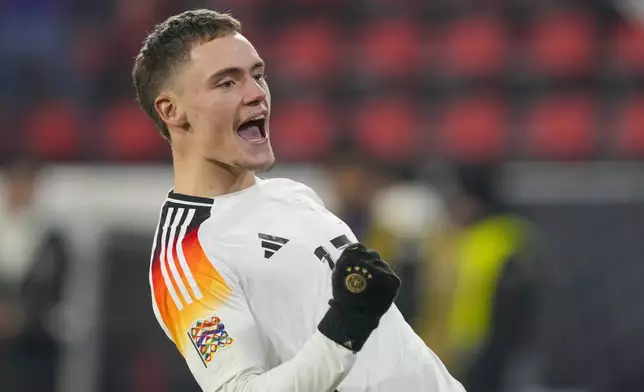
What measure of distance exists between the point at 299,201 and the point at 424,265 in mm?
3167

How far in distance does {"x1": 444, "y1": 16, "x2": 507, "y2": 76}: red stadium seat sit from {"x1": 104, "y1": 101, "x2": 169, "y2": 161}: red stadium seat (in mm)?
2559

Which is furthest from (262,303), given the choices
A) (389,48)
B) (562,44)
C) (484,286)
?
(389,48)

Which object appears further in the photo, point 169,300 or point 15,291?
point 15,291

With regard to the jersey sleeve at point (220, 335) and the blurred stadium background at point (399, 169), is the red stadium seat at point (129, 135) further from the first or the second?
the jersey sleeve at point (220, 335)

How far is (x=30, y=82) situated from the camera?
31.8 ft

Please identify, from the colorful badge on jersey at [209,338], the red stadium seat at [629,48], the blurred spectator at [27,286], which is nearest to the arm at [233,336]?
the colorful badge on jersey at [209,338]

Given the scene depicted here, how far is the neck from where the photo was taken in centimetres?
295

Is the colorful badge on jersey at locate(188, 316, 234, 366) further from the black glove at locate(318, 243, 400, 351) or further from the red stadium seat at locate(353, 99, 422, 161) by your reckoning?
the red stadium seat at locate(353, 99, 422, 161)

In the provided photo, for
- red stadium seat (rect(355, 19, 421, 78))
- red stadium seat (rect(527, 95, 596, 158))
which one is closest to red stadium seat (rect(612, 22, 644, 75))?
red stadium seat (rect(527, 95, 596, 158))

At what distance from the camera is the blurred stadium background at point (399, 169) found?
5.99 m

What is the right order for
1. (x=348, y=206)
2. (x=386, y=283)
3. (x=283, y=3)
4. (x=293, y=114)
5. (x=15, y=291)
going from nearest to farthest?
(x=386, y=283) → (x=348, y=206) → (x=15, y=291) → (x=293, y=114) → (x=283, y=3)

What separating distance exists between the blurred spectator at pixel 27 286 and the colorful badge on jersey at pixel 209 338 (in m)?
4.21

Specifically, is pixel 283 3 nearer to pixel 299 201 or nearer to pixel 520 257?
pixel 520 257

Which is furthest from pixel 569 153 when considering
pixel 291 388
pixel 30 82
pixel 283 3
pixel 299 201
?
pixel 291 388
